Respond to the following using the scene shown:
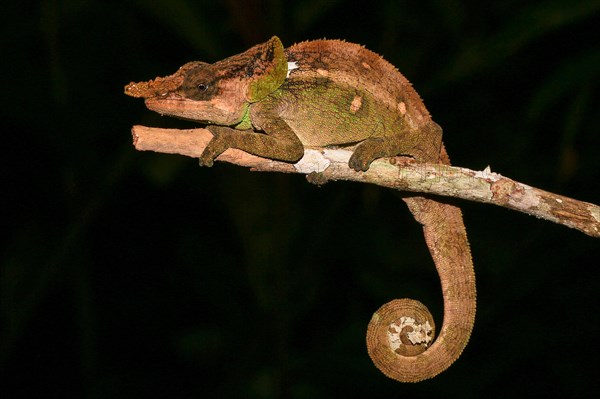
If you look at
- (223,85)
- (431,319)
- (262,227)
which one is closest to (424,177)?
(431,319)

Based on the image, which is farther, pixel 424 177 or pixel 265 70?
pixel 265 70

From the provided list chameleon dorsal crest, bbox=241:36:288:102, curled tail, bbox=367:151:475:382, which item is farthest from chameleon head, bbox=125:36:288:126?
curled tail, bbox=367:151:475:382

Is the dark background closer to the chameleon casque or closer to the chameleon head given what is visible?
the chameleon casque

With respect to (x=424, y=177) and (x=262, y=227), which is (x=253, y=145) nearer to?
(x=424, y=177)

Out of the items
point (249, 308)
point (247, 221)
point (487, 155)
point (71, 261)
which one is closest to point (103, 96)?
point (71, 261)

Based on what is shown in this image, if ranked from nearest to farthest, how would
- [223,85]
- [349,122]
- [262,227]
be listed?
1. [223,85]
2. [349,122]
3. [262,227]
